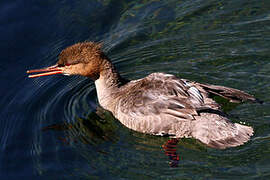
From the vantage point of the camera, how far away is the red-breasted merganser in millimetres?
6312

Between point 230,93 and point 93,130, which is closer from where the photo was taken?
point 230,93

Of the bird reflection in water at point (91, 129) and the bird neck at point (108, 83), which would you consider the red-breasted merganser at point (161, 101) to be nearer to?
the bird neck at point (108, 83)

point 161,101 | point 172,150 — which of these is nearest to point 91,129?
point 161,101

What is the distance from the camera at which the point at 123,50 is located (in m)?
8.84

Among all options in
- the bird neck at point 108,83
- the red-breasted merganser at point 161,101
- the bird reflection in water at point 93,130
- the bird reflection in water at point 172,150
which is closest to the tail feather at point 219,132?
the red-breasted merganser at point 161,101

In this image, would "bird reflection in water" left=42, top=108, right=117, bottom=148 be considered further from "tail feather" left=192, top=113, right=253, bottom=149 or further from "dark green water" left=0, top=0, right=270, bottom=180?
"tail feather" left=192, top=113, right=253, bottom=149

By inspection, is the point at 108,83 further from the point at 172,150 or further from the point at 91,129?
the point at 172,150

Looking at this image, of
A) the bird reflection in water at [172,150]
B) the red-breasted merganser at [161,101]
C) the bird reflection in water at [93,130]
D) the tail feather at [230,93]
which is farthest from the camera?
the tail feather at [230,93]

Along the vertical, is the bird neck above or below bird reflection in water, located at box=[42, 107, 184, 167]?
above

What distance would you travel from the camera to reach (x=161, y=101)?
6.68 metres

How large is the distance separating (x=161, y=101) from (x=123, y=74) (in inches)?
71.2

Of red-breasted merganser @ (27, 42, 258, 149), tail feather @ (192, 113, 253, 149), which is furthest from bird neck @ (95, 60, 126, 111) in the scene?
tail feather @ (192, 113, 253, 149)

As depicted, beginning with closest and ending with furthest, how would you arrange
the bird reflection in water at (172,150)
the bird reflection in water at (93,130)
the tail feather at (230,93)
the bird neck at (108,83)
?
the bird reflection in water at (172,150) → the bird reflection in water at (93,130) → the tail feather at (230,93) → the bird neck at (108,83)

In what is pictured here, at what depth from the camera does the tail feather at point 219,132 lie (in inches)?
243
